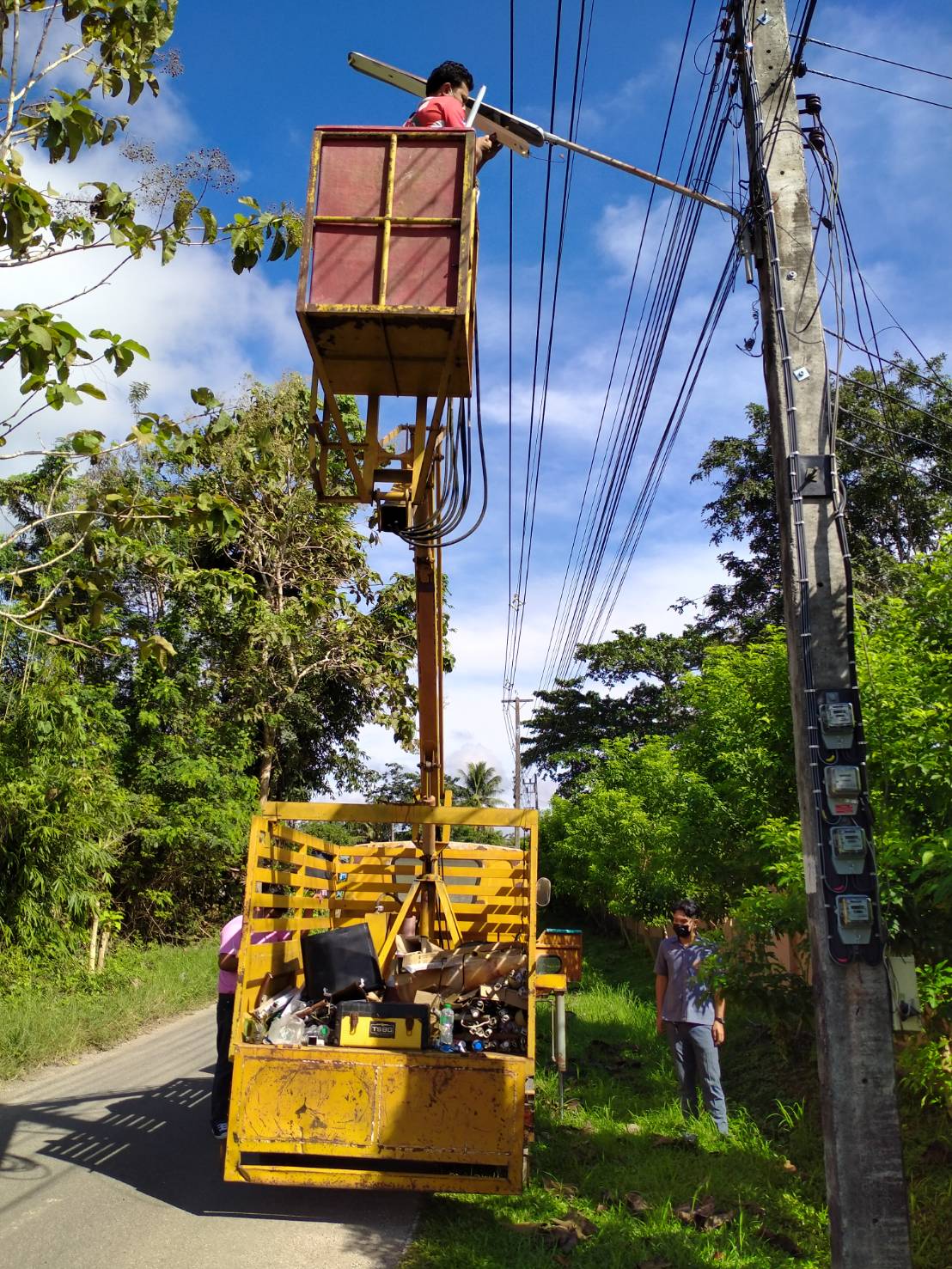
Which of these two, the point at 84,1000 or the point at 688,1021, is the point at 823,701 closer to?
the point at 688,1021

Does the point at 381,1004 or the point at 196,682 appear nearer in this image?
the point at 381,1004

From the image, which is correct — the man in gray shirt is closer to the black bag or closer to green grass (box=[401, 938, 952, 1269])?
green grass (box=[401, 938, 952, 1269])

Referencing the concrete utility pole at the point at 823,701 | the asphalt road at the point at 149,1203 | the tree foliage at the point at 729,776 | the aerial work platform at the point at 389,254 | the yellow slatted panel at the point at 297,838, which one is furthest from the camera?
the tree foliage at the point at 729,776

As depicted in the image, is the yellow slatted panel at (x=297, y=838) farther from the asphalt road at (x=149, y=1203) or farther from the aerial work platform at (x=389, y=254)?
the aerial work platform at (x=389, y=254)

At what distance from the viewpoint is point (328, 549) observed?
21.2 metres

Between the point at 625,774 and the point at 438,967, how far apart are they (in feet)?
50.9

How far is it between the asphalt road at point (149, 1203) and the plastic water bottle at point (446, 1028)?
964 millimetres

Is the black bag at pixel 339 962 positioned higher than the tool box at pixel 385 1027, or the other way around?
the black bag at pixel 339 962

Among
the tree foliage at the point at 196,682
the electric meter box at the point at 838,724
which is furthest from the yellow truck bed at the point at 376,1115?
the tree foliage at the point at 196,682

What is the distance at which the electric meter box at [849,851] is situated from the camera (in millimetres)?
4395

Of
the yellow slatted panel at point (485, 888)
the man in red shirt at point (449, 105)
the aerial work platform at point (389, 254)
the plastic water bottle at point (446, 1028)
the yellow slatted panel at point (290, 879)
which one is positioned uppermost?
the man in red shirt at point (449, 105)

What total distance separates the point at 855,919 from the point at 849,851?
11.9 inches

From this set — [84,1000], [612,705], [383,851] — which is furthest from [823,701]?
[612,705]

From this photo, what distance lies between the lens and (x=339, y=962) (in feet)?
22.2
